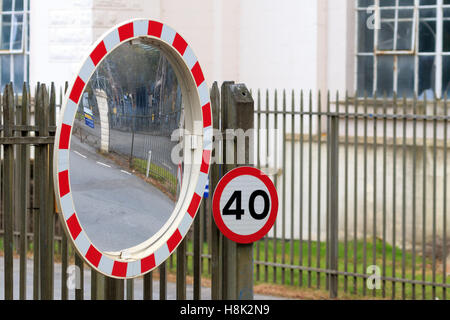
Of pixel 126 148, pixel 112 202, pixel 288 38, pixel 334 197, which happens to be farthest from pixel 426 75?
pixel 112 202

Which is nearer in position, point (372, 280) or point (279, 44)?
point (372, 280)

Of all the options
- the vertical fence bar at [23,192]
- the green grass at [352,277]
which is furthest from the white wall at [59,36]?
the vertical fence bar at [23,192]

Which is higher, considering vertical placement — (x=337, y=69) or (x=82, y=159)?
(x=337, y=69)

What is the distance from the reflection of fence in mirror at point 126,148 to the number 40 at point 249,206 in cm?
39

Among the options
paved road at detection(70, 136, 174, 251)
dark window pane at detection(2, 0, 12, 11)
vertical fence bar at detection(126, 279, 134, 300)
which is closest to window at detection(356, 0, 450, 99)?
dark window pane at detection(2, 0, 12, 11)

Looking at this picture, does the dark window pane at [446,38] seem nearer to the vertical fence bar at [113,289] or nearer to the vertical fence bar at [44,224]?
the vertical fence bar at [44,224]

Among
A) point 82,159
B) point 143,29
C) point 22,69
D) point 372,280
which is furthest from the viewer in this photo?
point 22,69

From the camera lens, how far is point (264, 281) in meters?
9.94

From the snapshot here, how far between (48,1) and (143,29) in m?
8.10

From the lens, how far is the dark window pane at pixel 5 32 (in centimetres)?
1301

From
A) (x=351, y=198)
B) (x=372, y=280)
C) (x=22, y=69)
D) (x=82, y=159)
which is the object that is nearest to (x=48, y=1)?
(x=22, y=69)

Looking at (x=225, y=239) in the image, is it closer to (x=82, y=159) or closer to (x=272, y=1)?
(x=82, y=159)

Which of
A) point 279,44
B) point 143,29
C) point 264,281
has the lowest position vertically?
point 264,281

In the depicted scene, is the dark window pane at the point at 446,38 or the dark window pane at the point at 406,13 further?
the dark window pane at the point at 406,13
